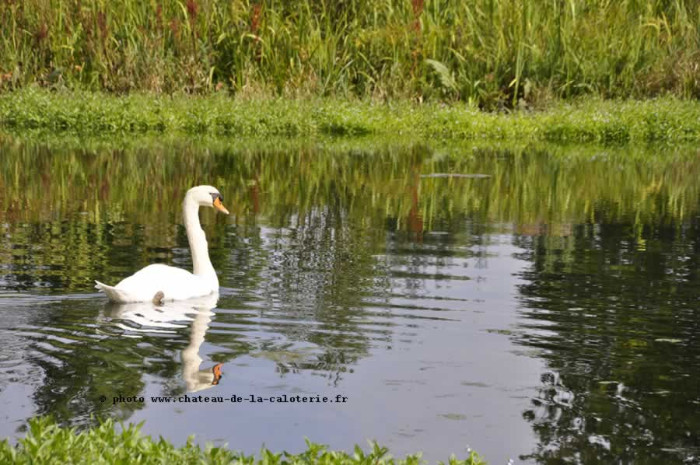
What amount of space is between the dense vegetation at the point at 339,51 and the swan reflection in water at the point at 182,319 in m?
16.1

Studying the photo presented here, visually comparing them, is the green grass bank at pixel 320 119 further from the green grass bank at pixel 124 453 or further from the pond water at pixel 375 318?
the green grass bank at pixel 124 453

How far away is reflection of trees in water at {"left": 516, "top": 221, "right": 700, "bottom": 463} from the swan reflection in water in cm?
204

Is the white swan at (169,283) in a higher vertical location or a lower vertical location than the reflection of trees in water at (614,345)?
higher

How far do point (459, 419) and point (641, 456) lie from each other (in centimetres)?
100

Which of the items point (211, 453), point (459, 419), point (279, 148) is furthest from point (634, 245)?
point (279, 148)

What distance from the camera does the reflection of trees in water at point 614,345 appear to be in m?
6.61

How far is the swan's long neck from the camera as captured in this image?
9.86 meters

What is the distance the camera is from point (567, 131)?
24.5 metres

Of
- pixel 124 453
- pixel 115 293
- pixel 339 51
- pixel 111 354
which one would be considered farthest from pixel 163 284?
pixel 339 51

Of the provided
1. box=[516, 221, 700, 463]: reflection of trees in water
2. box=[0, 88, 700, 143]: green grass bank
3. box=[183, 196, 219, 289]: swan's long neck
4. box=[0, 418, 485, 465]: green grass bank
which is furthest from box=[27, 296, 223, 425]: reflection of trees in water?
A: box=[0, 88, 700, 143]: green grass bank

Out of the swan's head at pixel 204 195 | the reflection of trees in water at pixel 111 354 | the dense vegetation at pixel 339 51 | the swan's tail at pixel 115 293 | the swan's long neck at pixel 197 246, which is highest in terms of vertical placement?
the dense vegetation at pixel 339 51

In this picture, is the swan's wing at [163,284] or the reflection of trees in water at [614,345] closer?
the reflection of trees in water at [614,345]

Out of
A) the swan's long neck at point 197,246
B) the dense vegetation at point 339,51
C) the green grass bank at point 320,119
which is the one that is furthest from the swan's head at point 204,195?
the dense vegetation at point 339,51

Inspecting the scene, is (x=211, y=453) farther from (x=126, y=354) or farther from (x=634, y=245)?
(x=634, y=245)
